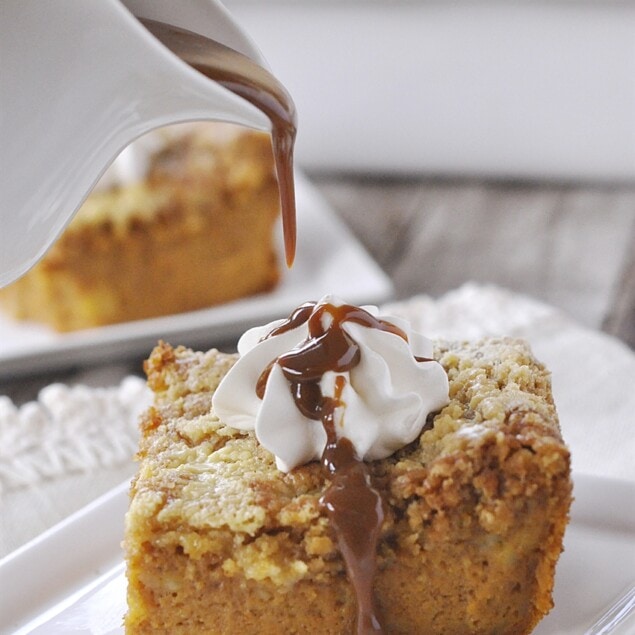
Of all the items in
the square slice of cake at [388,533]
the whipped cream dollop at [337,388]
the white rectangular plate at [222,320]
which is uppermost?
the whipped cream dollop at [337,388]

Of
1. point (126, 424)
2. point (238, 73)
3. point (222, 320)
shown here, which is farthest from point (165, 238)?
point (238, 73)

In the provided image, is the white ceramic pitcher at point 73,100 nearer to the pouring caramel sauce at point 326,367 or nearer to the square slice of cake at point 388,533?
the pouring caramel sauce at point 326,367

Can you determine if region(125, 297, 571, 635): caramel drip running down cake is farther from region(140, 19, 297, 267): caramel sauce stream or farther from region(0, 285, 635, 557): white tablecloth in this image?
region(0, 285, 635, 557): white tablecloth

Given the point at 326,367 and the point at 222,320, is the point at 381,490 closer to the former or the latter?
the point at 326,367

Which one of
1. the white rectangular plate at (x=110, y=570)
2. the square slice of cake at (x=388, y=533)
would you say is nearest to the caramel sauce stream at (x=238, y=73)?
the square slice of cake at (x=388, y=533)

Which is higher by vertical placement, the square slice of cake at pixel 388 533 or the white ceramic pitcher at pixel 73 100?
the white ceramic pitcher at pixel 73 100
